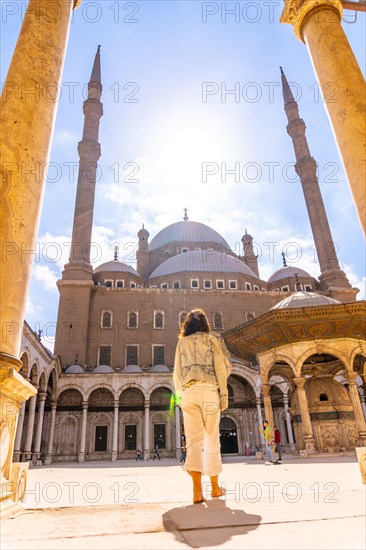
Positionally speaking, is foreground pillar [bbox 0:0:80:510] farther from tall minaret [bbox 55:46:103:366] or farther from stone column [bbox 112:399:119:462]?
tall minaret [bbox 55:46:103:366]

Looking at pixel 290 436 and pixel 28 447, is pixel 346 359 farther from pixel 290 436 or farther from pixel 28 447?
pixel 28 447

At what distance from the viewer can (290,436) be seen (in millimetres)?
22969

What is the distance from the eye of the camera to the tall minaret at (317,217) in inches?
1155

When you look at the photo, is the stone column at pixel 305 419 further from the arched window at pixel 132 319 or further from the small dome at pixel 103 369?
the arched window at pixel 132 319

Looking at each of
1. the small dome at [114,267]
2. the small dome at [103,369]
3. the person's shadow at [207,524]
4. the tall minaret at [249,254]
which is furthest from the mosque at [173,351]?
the person's shadow at [207,524]

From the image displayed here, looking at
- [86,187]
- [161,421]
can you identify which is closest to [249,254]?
[86,187]

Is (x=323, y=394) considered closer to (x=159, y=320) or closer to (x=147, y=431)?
(x=147, y=431)

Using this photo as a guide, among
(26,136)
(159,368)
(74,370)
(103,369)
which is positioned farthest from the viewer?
(159,368)

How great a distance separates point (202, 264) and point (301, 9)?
26611 mm

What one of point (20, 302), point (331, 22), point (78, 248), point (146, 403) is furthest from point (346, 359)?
point (78, 248)

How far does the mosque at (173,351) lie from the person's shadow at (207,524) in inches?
387

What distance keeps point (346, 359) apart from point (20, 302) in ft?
38.2

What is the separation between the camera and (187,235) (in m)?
39.3

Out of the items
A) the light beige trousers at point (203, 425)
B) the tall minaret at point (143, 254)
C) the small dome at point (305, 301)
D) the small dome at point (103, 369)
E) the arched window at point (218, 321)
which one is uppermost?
the tall minaret at point (143, 254)
